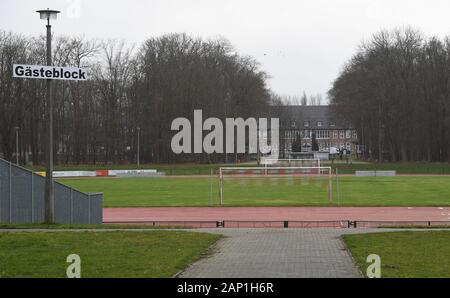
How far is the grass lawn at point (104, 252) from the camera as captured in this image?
11.1m

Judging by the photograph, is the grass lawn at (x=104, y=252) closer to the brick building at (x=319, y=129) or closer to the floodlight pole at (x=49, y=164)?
the floodlight pole at (x=49, y=164)

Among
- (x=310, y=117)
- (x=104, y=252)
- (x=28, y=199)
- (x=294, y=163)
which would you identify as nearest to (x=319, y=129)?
(x=310, y=117)

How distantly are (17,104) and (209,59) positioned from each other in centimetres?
3053

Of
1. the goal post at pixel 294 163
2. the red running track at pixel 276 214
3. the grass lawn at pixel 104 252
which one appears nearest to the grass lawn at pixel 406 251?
the grass lawn at pixel 104 252

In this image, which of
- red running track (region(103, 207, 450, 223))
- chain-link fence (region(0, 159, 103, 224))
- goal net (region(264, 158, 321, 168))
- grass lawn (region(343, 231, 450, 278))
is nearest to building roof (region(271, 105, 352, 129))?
goal net (region(264, 158, 321, 168))

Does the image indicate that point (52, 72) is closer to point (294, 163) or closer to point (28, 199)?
point (28, 199)

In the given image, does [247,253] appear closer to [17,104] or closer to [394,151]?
[17,104]

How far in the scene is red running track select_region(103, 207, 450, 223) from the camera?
103 feet

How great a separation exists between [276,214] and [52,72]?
1735 cm

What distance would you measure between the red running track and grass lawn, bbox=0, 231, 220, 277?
521 inches

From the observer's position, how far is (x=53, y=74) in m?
19.8

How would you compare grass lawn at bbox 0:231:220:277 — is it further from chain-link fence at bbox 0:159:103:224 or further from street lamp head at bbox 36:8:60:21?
street lamp head at bbox 36:8:60:21

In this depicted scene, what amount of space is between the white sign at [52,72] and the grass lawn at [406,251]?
362 inches

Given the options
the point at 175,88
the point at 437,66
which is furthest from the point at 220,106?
the point at 437,66
